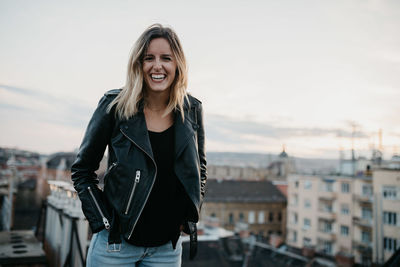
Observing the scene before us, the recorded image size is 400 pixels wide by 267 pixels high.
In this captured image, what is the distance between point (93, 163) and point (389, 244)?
30647mm

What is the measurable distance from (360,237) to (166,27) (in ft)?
110

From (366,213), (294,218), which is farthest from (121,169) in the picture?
(294,218)

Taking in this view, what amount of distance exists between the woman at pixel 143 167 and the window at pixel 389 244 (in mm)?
29428

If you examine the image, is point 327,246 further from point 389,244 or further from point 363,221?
point 389,244

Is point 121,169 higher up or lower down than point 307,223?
higher up

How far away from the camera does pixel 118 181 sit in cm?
167

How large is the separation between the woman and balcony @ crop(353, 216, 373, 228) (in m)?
31.7

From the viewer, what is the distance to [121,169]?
1.67 metres

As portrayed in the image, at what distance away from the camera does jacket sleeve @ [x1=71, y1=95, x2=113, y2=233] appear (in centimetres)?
169

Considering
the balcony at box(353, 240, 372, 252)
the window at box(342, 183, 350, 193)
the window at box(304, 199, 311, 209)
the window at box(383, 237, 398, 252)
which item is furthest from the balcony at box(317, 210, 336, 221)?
the window at box(383, 237, 398, 252)

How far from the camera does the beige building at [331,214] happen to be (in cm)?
2981

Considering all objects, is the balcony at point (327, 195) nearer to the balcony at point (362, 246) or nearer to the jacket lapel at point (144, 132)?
the balcony at point (362, 246)

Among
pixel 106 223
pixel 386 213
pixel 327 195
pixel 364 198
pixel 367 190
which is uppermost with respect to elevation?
pixel 106 223

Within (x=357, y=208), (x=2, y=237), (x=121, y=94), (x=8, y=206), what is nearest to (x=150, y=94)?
(x=121, y=94)
